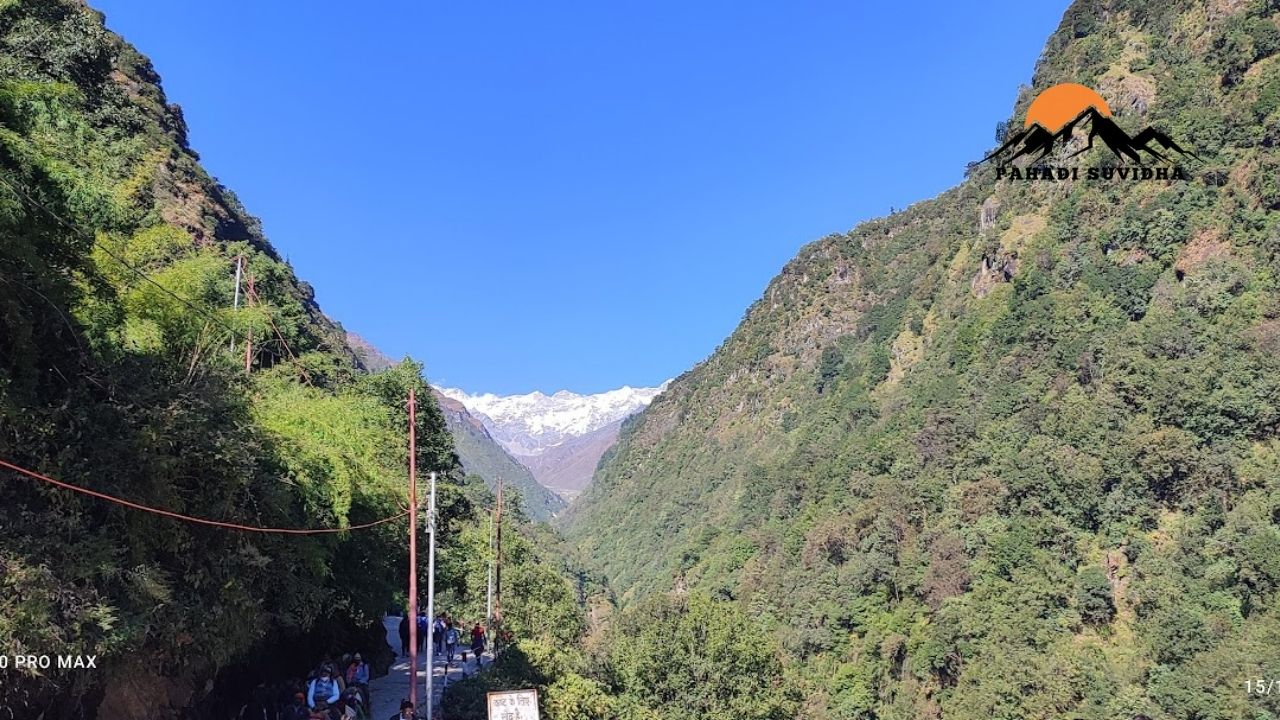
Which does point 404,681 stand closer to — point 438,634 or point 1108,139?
point 438,634

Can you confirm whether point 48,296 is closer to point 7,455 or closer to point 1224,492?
point 7,455

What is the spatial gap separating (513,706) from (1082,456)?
5114cm

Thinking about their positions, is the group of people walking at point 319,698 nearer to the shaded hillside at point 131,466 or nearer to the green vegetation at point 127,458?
the shaded hillside at point 131,466

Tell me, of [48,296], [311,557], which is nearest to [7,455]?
[48,296]

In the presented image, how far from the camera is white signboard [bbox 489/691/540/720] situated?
13328mm

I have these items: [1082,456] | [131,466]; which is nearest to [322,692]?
[131,466]

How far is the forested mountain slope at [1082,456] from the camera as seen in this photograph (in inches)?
1612

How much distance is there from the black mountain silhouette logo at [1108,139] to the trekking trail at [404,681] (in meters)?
56.6

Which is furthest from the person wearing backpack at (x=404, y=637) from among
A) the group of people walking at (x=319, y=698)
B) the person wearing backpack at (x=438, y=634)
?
the group of people walking at (x=319, y=698)

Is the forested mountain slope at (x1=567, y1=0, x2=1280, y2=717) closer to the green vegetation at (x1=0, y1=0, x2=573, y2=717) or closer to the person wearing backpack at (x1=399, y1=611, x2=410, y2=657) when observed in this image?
the person wearing backpack at (x1=399, y1=611, x2=410, y2=657)

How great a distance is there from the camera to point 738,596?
8375 cm

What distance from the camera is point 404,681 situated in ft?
70.3

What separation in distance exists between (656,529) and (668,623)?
410 feet

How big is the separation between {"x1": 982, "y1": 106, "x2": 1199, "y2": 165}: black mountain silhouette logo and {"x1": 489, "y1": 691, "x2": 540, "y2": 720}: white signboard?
199 feet
